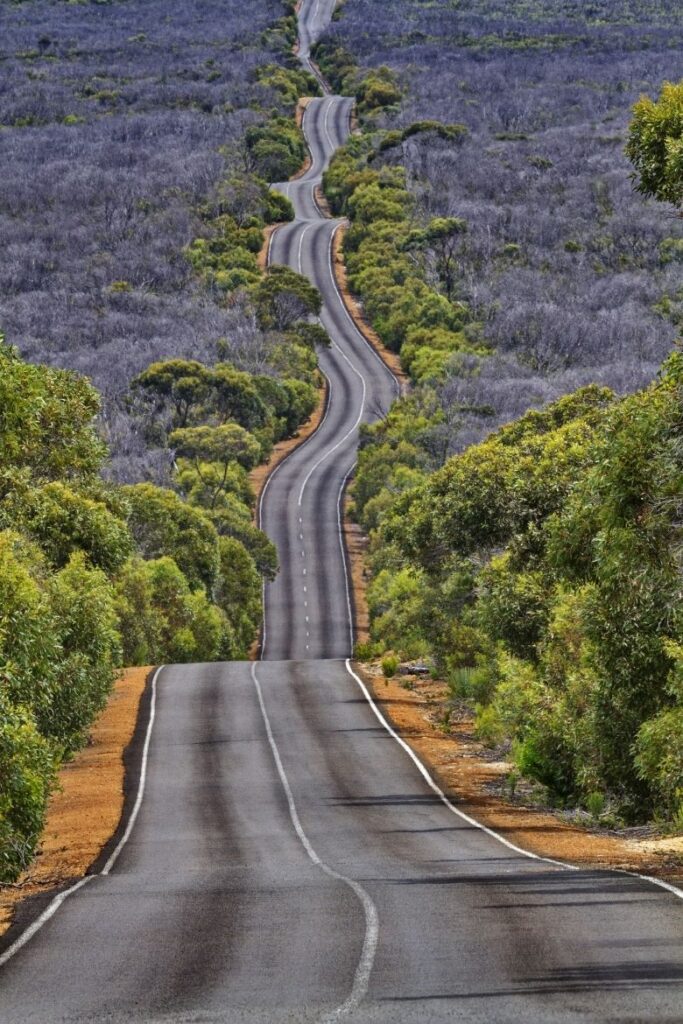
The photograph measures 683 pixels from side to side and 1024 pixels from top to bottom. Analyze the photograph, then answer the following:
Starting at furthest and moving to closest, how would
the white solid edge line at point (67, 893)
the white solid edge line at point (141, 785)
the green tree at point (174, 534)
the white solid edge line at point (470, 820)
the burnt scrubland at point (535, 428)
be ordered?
the green tree at point (174, 534), the white solid edge line at point (141, 785), the burnt scrubland at point (535, 428), the white solid edge line at point (470, 820), the white solid edge line at point (67, 893)

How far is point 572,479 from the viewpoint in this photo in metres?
36.2

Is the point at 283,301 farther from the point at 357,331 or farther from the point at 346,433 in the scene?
the point at 346,433

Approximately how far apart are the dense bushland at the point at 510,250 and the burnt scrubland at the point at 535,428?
29 centimetres

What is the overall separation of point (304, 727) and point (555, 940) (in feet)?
97.5

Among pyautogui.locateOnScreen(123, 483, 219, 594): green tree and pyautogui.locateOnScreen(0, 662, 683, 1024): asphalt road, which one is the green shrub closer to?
pyautogui.locateOnScreen(123, 483, 219, 594): green tree

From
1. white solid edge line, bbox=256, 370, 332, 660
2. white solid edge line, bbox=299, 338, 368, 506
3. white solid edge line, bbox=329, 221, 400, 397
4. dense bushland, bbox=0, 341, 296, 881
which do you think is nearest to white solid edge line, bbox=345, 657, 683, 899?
dense bushland, bbox=0, 341, 296, 881

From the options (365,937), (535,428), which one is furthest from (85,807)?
(365,937)

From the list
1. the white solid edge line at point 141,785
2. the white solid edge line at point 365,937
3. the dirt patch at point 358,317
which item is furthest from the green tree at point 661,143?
the dirt patch at point 358,317

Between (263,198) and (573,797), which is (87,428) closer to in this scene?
(573,797)

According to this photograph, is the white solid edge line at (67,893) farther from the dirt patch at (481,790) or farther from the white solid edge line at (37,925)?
the dirt patch at (481,790)

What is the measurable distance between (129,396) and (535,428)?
244ft

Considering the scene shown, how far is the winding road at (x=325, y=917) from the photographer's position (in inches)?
511

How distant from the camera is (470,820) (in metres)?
30.5

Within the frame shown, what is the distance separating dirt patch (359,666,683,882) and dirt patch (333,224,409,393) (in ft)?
254
